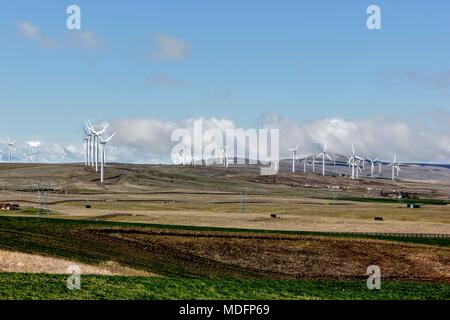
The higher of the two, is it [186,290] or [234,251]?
[186,290]

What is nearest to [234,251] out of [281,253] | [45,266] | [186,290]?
[281,253]

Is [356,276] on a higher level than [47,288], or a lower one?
lower

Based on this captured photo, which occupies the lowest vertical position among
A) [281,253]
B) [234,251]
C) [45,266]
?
[281,253]

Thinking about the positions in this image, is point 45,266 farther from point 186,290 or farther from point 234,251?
point 234,251

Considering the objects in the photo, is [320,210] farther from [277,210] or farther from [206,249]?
[206,249]

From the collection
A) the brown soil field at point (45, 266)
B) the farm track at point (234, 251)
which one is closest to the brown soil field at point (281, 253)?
the farm track at point (234, 251)

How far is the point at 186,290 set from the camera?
3453cm
